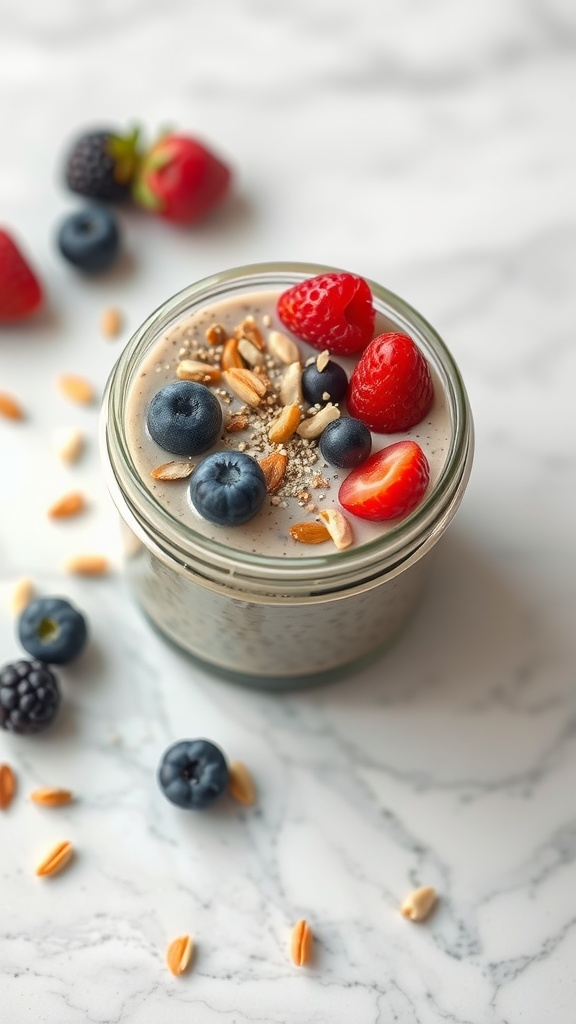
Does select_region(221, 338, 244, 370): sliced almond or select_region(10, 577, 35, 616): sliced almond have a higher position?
select_region(221, 338, 244, 370): sliced almond

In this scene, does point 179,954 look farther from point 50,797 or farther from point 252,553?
point 252,553

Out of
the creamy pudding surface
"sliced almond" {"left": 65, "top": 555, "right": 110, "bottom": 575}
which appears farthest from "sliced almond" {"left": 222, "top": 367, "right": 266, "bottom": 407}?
"sliced almond" {"left": 65, "top": 555, "right": 110, "bottom": 575}

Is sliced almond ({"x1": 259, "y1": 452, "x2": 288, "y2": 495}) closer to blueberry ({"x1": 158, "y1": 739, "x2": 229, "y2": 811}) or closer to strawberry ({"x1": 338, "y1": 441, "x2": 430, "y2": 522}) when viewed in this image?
strawberry ({"x1": 338, "y1": 441, "x2": 430, "y2": 522})

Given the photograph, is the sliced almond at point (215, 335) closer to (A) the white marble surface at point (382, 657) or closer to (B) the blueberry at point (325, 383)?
(B) the blueberry at point (325, 383)

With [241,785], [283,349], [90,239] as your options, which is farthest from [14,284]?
[241,785]

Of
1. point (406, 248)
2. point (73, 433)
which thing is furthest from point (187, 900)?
point (406, 248)
